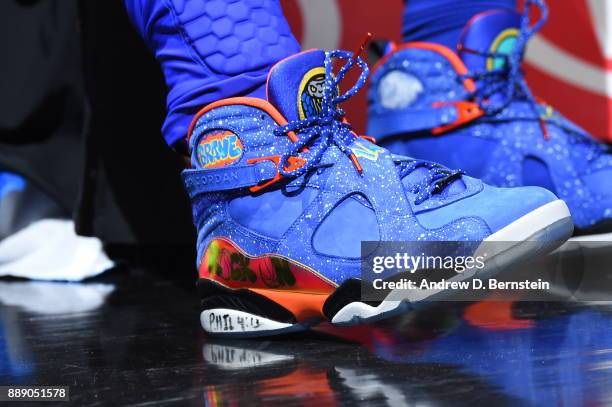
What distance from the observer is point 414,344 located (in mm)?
834

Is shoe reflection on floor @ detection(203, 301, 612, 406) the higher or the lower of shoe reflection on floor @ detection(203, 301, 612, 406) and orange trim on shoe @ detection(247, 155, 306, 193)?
the lower

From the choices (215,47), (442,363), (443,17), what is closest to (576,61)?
(443,17)

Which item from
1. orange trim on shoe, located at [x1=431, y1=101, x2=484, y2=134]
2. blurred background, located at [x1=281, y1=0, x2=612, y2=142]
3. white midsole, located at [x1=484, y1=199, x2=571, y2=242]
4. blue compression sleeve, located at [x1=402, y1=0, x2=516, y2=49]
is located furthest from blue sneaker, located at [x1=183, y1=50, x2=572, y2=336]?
blurred background, located at [x1=281, y1=0, x2=612, y2=142]

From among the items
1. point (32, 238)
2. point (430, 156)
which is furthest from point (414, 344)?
point (32, 238)

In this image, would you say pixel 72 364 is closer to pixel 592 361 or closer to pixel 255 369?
pixel 255 369

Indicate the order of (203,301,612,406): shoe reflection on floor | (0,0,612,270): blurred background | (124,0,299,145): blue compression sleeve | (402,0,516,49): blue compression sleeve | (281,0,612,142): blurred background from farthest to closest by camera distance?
(281,0,612,142): blurred background, (0,0,612,270): blurred background, (402,0,516,49): blue compression sleeve, (124,0,299,145): blue compression sleeve, (203,301,612,406): shoe reflection on floor

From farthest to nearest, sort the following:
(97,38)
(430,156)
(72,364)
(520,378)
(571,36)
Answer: (571,36)
(97,38)
(430,156)
(72,364)
(520,378)

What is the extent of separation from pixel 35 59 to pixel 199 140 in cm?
79

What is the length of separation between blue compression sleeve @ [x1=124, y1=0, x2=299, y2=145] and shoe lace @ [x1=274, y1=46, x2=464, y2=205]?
0.24 ft

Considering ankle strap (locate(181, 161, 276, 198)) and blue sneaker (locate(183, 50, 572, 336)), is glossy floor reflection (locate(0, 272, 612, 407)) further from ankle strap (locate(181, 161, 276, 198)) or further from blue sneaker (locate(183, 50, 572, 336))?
ankle strap (locate(181, 161, 276, 198))

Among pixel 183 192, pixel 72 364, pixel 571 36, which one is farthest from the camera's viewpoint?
pixel 571 36

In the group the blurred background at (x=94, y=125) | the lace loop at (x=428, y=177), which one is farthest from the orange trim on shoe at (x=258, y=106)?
the blurred background at (x=94, y=125)

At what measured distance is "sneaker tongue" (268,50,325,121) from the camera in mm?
896

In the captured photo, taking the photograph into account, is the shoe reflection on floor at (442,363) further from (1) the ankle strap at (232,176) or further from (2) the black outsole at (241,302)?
(1) the ankle strap at (232,176)
